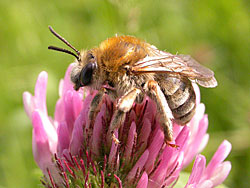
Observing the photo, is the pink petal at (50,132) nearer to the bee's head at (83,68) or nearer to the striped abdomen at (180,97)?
the bee's head at (83,68)

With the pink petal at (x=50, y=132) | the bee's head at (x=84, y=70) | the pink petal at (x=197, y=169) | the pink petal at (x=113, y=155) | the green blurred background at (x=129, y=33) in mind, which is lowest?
the pink petal at (x=197, y=169)

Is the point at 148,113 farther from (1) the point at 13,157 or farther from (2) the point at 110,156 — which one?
(1) the point at 13,157

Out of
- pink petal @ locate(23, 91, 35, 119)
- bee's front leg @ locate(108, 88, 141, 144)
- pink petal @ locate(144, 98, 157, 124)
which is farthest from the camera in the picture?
pink petal @ locate(23, 91, 35, 119)

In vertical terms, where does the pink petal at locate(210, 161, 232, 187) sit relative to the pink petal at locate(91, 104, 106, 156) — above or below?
below

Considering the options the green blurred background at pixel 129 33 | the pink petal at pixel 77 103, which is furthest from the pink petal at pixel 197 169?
the green blurred background at pixel 129 33

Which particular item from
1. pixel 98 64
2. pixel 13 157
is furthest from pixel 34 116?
pixel 13 157

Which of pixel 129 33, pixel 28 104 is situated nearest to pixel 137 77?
pixel 28 104

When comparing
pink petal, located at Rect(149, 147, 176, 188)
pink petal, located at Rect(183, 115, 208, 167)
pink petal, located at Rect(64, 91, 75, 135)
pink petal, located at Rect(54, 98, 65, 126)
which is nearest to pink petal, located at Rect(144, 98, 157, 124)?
pink petal, located at Rect(149, 147, 176, 188)

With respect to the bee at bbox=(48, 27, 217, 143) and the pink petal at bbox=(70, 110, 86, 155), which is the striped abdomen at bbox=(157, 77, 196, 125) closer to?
the bee at bbox=(48, 27, 217, 143)
